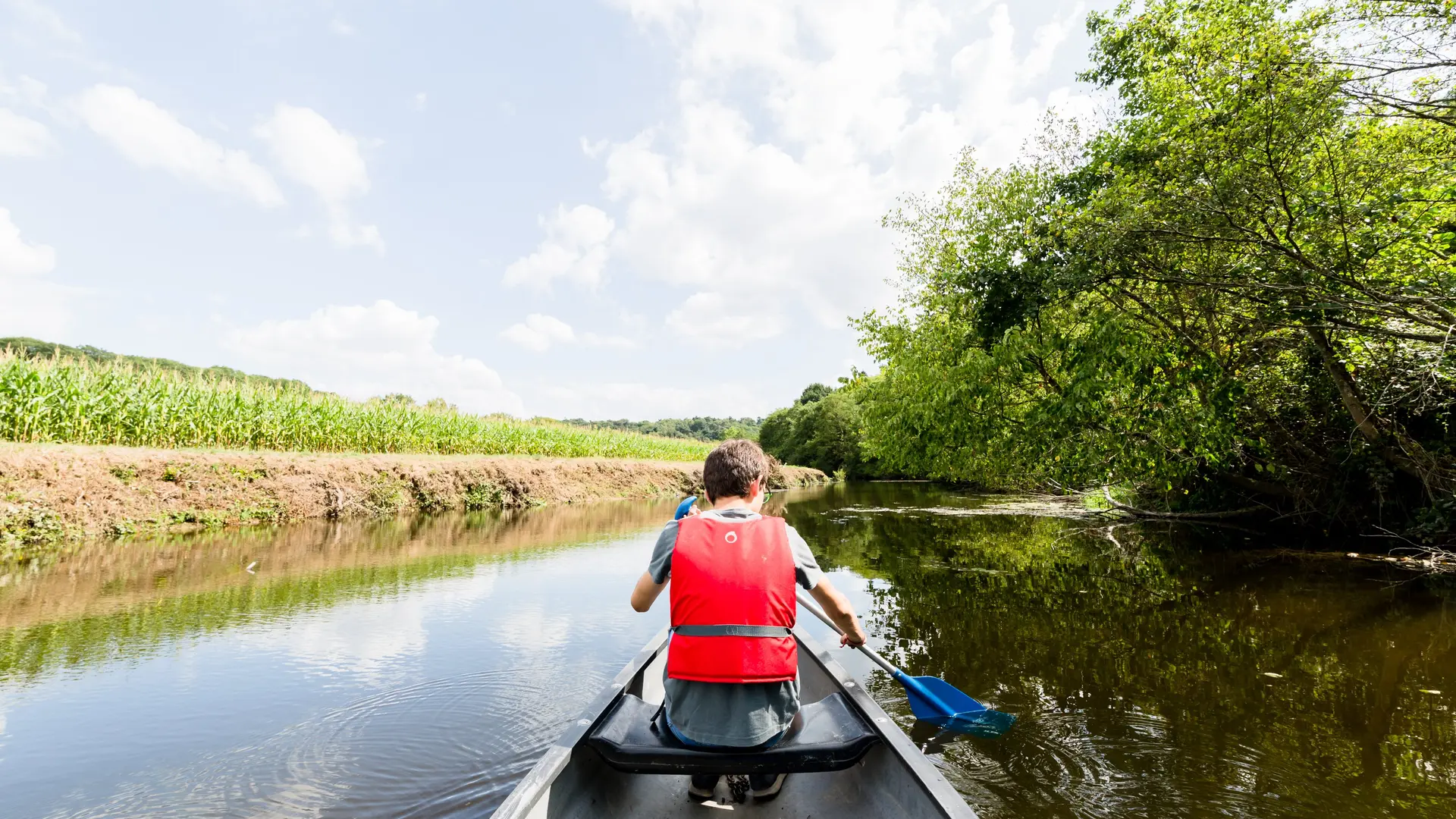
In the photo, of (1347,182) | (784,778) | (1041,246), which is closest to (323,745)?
(784,778)

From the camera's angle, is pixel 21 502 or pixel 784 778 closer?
pixel 784 778

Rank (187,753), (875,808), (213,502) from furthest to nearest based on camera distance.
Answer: (213,502)
(187,753)
(875,808)

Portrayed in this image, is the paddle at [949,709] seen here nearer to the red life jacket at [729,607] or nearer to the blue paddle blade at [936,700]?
the blue paddle blade at [936,700]

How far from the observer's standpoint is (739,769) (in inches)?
87.0

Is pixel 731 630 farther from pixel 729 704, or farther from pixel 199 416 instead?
pixel 199 416

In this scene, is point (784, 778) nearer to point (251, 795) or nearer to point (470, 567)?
point (251, 795)

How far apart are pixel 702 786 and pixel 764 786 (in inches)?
9.8

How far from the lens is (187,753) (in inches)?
133

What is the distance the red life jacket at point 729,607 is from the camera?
2201 millimetres

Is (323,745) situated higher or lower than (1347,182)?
lower

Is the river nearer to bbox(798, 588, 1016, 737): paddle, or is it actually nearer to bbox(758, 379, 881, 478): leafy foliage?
bbox(798, 588, 1016, 737): paddle

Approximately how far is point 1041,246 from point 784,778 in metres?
9.55

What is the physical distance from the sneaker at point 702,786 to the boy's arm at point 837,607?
77cm

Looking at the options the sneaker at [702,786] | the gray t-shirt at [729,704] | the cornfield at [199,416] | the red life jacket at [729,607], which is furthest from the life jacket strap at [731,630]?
the cornfield at [199,416]
